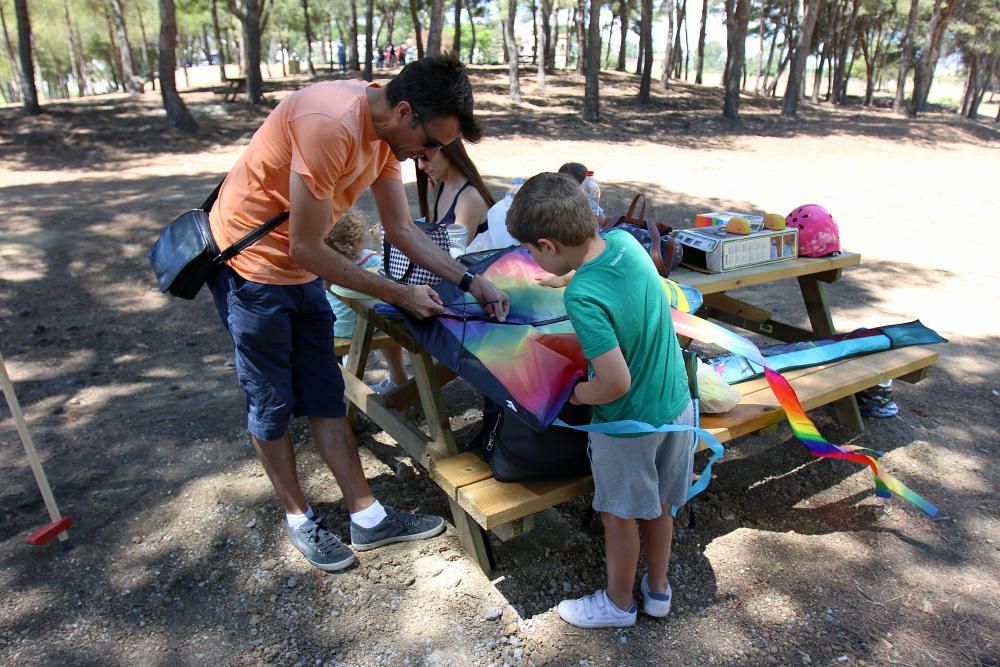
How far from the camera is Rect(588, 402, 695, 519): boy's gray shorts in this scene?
2.10m

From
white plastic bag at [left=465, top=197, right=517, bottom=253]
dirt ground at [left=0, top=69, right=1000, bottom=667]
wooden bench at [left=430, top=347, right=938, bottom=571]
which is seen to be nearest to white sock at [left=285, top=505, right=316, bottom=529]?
dirt ground at [left=0, top=69, right=1000, bottom=667]

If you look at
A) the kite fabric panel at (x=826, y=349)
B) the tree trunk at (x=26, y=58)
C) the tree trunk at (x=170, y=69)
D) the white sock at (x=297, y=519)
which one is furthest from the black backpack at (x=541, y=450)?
the tree trunk at (x=26, y=58)

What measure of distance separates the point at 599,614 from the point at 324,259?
144cm

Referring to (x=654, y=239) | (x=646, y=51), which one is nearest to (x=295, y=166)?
(x=654, y=239)

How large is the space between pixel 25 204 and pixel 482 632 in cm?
835

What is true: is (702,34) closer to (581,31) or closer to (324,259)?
A: (581,31)

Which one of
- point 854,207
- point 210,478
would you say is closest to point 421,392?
point 210,478

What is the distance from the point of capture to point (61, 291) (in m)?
5.51

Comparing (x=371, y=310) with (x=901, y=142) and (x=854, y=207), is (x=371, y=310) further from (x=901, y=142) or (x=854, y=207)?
(x=901, y=142)

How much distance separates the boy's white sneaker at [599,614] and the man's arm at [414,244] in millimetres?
1024

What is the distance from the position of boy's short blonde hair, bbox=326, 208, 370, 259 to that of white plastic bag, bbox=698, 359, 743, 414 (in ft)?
5.52

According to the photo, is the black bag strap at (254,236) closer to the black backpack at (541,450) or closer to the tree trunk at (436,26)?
the black backpack at (541,450)

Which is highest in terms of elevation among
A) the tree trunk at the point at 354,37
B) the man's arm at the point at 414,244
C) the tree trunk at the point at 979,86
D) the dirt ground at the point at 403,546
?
the tree trunk at the point at 354,37

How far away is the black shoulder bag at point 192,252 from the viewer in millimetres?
2252
